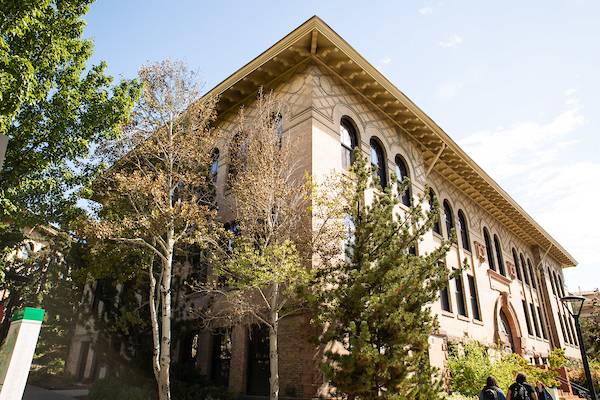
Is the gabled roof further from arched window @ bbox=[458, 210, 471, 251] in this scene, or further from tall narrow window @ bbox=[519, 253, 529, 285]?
tall narrow window @ bbox=[519, 253, 529, 285]

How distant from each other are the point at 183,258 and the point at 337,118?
773 cm

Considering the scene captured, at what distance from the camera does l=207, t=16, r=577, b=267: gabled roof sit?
14.3 meters

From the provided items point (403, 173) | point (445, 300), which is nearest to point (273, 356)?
point (445, 300)

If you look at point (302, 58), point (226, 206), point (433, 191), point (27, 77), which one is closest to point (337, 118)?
point (302, 58)

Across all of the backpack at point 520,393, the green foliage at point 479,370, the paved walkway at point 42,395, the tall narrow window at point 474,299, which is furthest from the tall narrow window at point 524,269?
the paved walkway at point 42,395

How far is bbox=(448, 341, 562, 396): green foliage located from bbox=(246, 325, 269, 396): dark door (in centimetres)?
718

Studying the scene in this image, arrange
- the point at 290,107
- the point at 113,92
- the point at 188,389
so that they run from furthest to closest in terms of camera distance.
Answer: the point at 290,107
the point at 188,389
the point at 113,92

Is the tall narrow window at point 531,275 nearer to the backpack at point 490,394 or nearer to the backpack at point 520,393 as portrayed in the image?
the backpack at point 520,393

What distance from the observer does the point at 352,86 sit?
16203 millimetres

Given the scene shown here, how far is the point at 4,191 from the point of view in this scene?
9008 mm

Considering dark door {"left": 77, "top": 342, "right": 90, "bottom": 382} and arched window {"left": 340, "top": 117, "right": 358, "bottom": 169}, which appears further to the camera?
dark door {"left": 77, "top": 342, "right": 90, "bottom": 382}

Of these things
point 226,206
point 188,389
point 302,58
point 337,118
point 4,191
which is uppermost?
point 302,58

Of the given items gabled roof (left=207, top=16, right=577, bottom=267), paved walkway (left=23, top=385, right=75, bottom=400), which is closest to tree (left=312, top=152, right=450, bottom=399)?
gabled roof (left=207, top=16, right=577, bottom=267)

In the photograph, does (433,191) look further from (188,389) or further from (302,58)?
(188,389)
